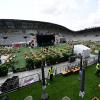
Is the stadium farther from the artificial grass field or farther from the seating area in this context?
the seating area

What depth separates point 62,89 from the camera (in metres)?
15.0

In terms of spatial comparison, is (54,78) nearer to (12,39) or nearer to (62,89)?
(62,89)

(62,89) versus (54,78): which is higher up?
(54,78)

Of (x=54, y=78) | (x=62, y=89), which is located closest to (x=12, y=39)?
(x=54, y=78)

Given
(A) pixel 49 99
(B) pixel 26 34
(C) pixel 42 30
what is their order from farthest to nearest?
(C) pixel 42 30 < (B) pixel 26 34 < (A) pixel 49 99

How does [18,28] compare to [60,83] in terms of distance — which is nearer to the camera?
[60,83]

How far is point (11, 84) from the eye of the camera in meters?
15.3

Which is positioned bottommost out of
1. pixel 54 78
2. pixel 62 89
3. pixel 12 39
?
pixel 62 89

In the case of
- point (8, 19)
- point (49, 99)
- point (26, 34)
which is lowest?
point (49, 99)

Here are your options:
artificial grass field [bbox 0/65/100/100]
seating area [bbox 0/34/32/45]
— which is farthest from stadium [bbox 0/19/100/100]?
seating area [bbox 0/34/32/45]

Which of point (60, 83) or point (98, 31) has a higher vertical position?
point (98, 31)

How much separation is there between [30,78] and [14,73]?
17.2 feet

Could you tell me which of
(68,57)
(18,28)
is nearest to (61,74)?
(68,57)

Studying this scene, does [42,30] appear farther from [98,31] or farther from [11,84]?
[11,84]
